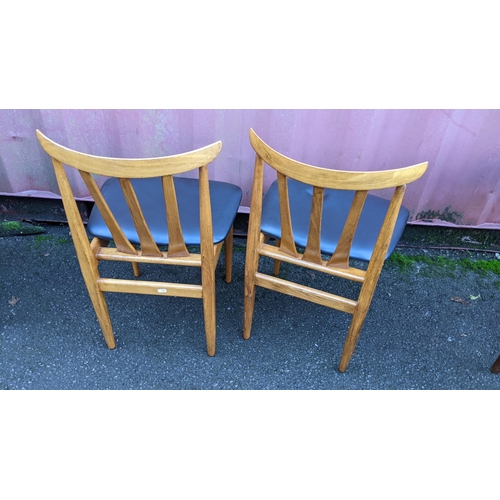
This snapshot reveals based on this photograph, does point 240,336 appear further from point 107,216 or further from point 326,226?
point 107,216

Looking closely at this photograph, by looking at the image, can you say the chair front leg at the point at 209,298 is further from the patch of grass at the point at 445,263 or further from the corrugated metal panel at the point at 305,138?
the patch of grass at the point at 445,263

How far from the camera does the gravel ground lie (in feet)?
5.81

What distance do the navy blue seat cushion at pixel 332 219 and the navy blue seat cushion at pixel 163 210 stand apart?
0.16 m

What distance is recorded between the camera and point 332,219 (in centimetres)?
163

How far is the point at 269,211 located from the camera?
1.65 meters

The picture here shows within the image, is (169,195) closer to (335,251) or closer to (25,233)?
(335,251)

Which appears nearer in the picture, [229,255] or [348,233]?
[348,233]

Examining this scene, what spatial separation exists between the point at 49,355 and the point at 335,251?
1317mm

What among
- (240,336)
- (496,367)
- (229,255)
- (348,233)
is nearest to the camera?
(348,233)

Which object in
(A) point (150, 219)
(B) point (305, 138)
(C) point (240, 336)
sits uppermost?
(B) point (305, 138)

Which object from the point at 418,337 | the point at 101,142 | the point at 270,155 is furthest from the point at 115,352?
the point at 418,337

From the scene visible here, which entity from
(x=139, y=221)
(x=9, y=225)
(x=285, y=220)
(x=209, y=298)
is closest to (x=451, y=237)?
(x=285, y=220)

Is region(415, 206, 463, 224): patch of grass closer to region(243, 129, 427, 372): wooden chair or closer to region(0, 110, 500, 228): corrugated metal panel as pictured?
region(0, 110, 500, 228): corrugated metal panel

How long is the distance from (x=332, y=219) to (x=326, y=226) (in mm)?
50
